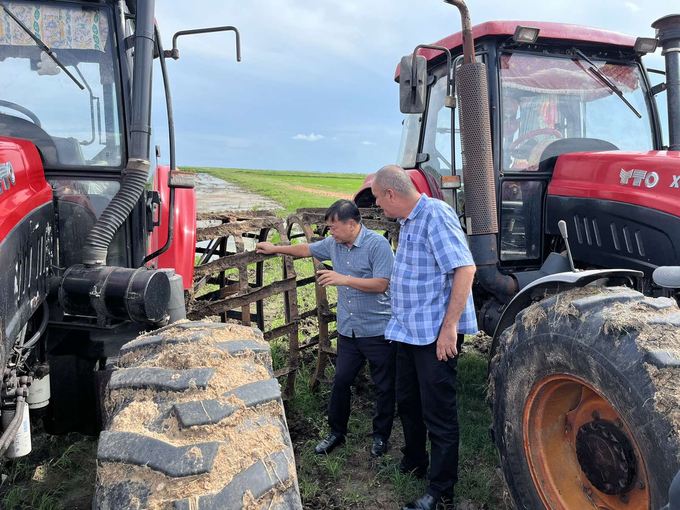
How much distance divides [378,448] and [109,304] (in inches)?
82.6

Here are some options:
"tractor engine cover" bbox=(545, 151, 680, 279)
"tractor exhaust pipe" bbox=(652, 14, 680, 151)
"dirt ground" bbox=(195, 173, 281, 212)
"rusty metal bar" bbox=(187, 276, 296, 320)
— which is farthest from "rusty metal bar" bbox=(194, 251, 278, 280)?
"dirt ground" bbox=(195, 173, 281, 212)

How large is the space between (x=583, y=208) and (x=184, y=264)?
2.60 metres

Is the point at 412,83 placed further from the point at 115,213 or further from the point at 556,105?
the point at 115,213

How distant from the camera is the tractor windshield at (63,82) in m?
2.70

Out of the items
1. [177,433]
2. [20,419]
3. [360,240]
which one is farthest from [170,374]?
[360,240]

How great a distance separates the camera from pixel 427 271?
10.2 ft

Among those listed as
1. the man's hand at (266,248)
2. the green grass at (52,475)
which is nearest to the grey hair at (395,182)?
the man's hand at (266,248)

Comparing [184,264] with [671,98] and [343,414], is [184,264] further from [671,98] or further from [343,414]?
[671,98]

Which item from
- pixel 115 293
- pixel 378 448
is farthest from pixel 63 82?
pixel 378 448

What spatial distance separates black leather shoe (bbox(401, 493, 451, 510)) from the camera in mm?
3041

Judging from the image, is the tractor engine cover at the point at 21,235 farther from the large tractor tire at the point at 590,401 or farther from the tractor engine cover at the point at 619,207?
the tractor engine cover at the point at 619,207

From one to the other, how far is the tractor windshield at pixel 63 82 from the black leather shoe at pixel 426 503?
2.29 m

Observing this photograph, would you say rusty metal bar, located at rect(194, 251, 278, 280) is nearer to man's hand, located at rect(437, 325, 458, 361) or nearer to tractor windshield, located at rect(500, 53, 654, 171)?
man's hand, located at rect(437, 325, 458, 361)

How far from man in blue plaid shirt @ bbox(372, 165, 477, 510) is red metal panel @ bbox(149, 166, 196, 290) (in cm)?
137
